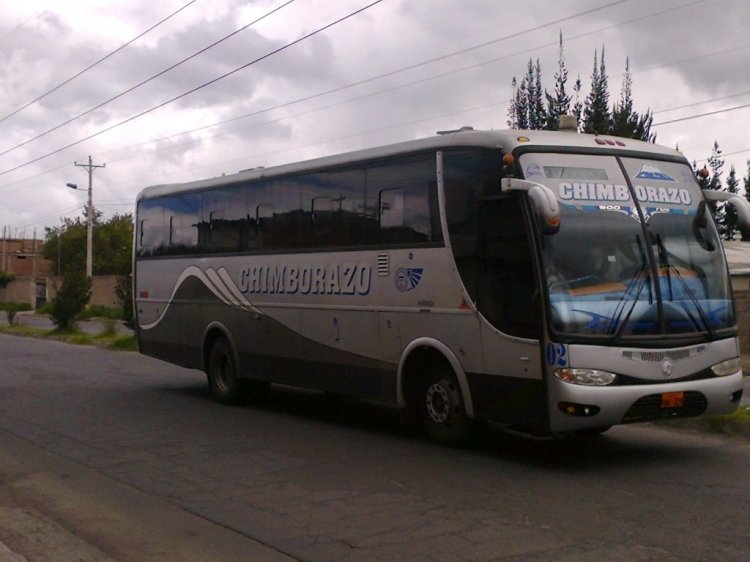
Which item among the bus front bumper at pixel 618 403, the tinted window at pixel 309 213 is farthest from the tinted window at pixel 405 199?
the bus front bumper at pixel 618 403

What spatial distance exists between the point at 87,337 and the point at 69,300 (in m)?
3.57

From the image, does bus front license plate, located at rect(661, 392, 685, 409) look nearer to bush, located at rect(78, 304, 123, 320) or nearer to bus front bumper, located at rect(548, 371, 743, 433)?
bus front bumper, located at rect(548, 371, 743, 433)

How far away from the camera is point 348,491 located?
28.6ft

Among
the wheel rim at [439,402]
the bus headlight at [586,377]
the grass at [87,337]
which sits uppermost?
the bus headlight at [586,377]

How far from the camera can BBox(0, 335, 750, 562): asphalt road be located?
6922mm

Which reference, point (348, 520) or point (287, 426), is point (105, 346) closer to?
point (287, 426)

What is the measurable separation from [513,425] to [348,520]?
2739mm

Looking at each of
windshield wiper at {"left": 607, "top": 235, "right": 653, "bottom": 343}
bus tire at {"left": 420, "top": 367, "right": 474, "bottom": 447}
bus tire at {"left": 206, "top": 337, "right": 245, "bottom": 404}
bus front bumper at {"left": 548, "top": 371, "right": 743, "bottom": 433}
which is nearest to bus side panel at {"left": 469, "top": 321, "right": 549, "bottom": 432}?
bus front bumper at {"left": 548, "top": 371, "right": 743, "bottom": 433}

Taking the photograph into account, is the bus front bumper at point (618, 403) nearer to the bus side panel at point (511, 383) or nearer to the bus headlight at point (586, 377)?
the bus headlight at point (586, 377)

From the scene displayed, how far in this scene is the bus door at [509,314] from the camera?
30.6ft

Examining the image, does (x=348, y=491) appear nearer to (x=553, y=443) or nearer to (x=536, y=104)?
(x=553, y=443)

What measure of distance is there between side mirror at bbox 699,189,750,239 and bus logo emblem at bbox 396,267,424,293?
302 cm

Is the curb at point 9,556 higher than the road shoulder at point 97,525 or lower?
higher

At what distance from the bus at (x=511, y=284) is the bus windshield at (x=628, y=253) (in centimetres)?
1
